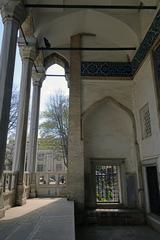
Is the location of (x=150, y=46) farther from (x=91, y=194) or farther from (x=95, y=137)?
(x=91, y=194)

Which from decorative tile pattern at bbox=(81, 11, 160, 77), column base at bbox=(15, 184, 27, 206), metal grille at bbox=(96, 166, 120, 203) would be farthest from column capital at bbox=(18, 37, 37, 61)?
metal grille at bbox=(96, 166, 120, 203)

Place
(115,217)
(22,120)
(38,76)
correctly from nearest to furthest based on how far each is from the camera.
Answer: (22,120) < (115,217) < (38,76)

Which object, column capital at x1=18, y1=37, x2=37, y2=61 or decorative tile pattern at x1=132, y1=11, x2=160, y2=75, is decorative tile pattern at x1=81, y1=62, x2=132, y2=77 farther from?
column capital at x1=18, y1=37, x2=37, y2=61

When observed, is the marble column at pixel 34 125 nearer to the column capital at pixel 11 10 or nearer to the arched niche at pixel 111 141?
the arched niche at pixel 111 141

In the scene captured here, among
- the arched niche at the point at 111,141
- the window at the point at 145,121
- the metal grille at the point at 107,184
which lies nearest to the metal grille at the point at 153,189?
the arched niche at the point at 111,141

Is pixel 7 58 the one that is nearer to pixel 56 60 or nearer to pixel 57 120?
pixel 56 60

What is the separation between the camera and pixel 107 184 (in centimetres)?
931

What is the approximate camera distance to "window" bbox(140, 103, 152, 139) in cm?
763

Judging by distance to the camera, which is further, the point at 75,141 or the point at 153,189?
the point at 75,141

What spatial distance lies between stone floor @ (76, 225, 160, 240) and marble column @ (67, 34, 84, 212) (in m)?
1.04

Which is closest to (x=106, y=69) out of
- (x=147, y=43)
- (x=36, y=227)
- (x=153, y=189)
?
(x=147, y=43)

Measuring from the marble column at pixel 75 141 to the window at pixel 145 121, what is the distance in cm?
246

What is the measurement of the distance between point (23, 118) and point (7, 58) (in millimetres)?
2375

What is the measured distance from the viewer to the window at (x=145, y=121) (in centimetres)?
763
